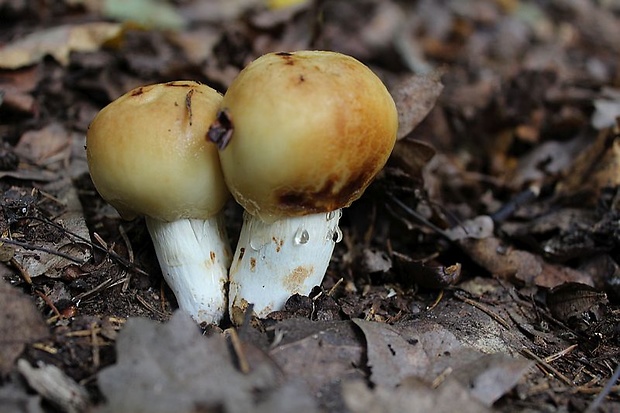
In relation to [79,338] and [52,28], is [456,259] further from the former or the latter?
[52,28]

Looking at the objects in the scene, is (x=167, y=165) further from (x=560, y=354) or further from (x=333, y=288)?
(x=560, y=354)

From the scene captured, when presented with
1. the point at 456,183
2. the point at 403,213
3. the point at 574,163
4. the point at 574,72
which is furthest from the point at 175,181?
the point at 574,72

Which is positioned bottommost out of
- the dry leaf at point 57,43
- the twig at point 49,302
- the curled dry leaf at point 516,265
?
the curled dry leaf at point 516,265

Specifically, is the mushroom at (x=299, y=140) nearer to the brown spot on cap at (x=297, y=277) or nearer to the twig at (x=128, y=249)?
the brown spot on cap at (x=297, y=277)

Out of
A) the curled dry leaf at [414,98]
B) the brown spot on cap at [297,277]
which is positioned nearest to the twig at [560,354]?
the brown spot on cap at [297,277]

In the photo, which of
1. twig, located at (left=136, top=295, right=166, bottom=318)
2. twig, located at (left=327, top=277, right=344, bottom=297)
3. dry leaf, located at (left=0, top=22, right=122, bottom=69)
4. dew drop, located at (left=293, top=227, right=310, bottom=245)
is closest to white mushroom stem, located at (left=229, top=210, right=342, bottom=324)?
dew drop, located at (left=293, top=227, right=310, bottom=245)

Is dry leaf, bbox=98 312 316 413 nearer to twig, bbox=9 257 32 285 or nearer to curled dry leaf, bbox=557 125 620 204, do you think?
twig, bbox=9 257 32 285
